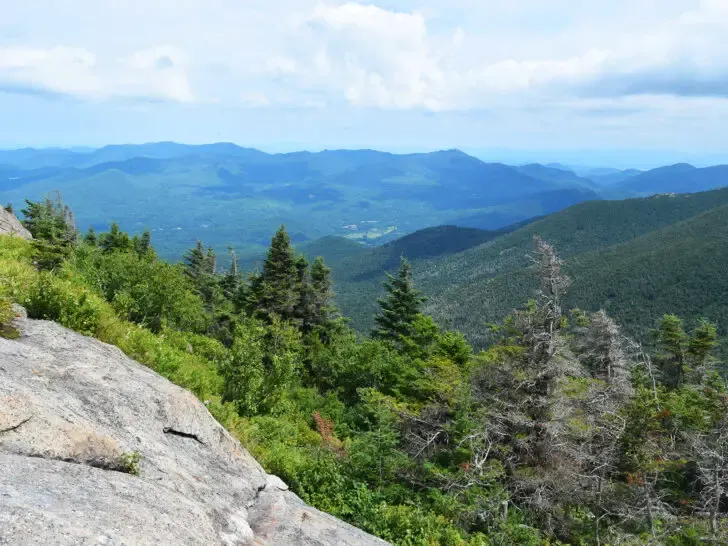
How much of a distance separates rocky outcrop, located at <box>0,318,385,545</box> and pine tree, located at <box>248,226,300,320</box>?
92.9 feet

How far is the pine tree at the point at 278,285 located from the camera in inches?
1494

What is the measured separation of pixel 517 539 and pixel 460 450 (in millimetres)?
3390

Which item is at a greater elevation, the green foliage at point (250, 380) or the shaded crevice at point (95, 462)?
the shaded crevice at point (95, 462)

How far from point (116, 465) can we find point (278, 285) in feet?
107

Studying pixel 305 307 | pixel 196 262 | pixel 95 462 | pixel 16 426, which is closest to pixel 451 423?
pixel 95 462

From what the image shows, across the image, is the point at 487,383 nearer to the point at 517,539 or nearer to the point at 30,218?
the point at 517,539

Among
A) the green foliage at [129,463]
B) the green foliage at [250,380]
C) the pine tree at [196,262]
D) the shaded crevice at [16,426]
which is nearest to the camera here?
the shaded crevice at [16,426]

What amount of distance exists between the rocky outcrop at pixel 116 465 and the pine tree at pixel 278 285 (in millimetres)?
28302

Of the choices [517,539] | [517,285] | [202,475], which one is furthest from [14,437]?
[517,285]

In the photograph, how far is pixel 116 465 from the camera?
6.33m

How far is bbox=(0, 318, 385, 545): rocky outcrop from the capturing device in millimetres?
4828

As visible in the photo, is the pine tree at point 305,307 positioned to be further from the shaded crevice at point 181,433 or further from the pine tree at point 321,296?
the shaded crevice at point 181,433

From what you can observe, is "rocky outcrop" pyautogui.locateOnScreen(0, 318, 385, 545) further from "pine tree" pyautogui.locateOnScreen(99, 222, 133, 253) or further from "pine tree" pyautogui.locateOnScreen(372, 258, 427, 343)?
"pine tree" pyautogui.locateOnScreen(99, 222, 133, 253)

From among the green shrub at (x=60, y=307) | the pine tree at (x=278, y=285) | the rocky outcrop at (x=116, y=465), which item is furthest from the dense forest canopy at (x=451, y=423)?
the pine tree at (x=278, y=285)
